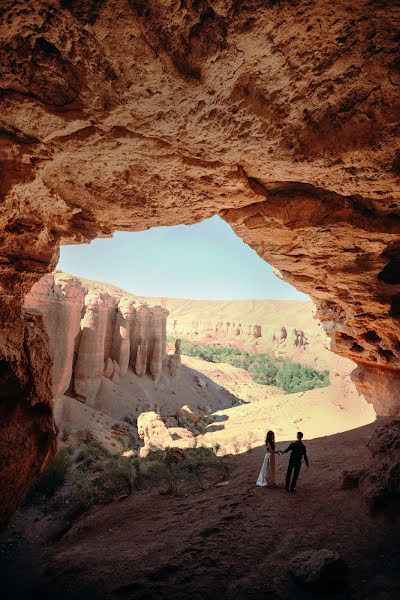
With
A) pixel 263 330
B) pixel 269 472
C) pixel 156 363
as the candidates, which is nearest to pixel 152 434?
pixel 269 472

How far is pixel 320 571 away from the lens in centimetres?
357

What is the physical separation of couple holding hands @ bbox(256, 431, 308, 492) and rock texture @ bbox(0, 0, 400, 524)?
424cm

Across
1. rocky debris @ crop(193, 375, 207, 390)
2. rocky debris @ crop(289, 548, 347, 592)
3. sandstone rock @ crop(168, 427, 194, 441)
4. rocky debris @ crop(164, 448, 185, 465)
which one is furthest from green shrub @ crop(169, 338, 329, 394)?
rocky debris @ crop(289, 548, 347, 592)

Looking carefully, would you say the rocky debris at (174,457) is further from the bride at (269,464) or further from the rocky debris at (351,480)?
the rocky debris at (351,480)

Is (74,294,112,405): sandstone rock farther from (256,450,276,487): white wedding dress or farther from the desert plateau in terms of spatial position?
(256,450,276,487): white wedding dress

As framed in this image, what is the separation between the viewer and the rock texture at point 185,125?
2.31 m

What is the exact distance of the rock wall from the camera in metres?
13.5

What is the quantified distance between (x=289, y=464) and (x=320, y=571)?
3.31 m

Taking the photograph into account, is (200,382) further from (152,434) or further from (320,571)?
(320,571)

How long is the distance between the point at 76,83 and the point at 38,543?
8285 mm

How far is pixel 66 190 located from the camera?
15.0ft

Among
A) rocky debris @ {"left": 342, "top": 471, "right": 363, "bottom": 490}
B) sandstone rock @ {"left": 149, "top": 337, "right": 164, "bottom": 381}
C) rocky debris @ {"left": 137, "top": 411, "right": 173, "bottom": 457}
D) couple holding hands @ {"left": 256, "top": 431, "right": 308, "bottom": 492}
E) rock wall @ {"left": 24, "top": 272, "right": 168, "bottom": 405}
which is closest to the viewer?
rocky debris @ {"left": 342, "top": 471, "right": 363, "bottom": 490}

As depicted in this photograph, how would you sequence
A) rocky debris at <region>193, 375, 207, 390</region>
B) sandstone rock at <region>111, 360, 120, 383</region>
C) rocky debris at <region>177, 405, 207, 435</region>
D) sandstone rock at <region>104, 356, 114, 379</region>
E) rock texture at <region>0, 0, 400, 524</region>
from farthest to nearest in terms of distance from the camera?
rocky debris at <region>193, 375, 207, 390</region> < sandstone rock at <region>111, 360, 120, 383</region> < sandstone rock at <region>104, 356, 114, 379</region> < rocky debris at <region>177, 405, 207, 435</region> < rock texture at <region>0, 0, 400, 524</region>

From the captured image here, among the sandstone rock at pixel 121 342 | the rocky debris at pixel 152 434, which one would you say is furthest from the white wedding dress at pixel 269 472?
the sandstone rock at pixel 121 342
